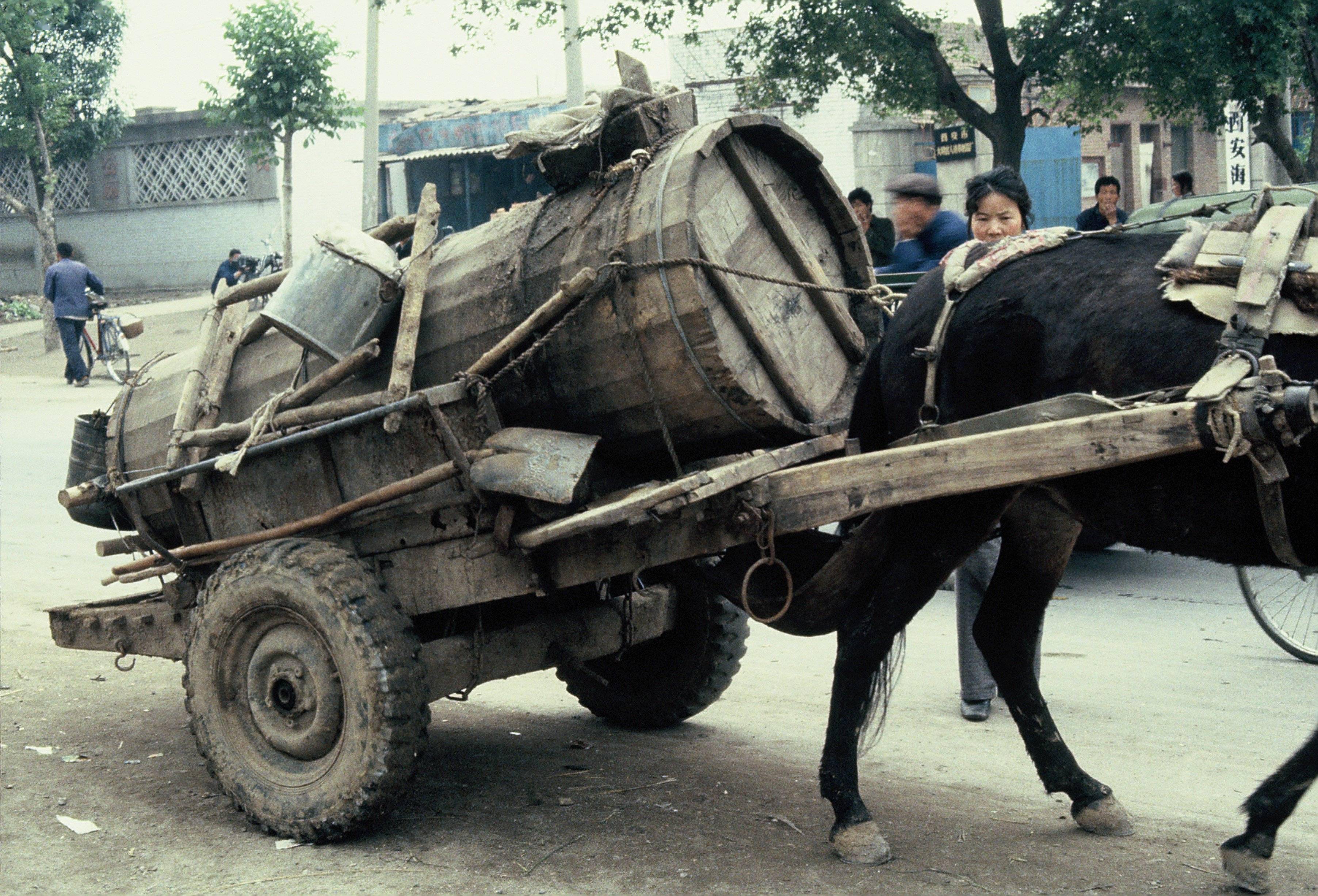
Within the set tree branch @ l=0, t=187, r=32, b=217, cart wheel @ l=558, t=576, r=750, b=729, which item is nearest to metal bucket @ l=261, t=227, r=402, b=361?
cart wheel @ l=558, t=576, r=750, b=729

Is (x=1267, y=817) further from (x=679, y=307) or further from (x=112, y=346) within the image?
(x=112, y=346)

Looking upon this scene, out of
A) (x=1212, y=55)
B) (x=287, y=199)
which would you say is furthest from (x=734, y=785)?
(x=287, y=199)

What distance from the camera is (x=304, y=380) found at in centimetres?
446

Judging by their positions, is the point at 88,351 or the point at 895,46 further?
the point at 88,351

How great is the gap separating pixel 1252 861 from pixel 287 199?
20.5m

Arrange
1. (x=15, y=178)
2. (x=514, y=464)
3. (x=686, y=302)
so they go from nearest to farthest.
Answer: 1. (x=686, y=302)
2. (x=514, y=464)
3. (x=15, y=178)

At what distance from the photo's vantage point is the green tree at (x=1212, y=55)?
34.3 feet

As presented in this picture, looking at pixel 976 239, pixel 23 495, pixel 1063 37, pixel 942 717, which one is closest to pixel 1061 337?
pixel 976 239

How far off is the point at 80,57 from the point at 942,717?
84.7ft

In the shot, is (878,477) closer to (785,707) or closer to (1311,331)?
(1311,331)

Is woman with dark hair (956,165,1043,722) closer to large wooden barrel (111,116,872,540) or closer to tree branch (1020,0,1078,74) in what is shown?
large wooden barrel (111,116,872,540)

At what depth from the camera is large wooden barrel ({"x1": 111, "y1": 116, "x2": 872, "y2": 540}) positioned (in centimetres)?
378

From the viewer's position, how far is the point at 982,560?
514 cm

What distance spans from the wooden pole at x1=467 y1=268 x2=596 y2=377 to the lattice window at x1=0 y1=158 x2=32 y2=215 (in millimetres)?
28260
